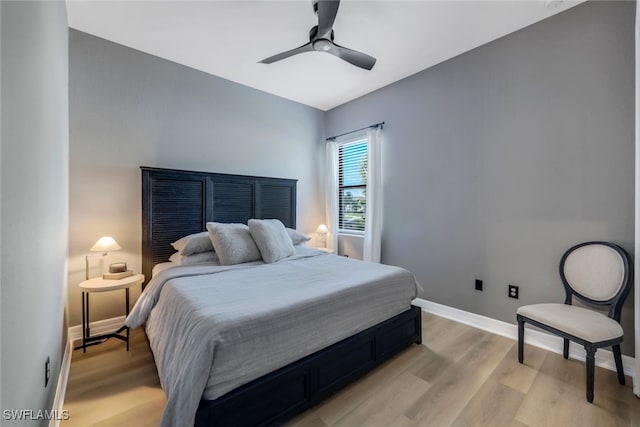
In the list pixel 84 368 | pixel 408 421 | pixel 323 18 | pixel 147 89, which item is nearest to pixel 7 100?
pixel 323 18

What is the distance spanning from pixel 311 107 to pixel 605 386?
4.54m

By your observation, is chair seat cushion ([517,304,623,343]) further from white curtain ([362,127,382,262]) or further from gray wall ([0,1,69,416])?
gray wall ([0,1,69,416])

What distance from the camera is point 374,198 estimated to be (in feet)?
11.9

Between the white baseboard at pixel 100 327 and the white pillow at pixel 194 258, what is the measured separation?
0.79 m

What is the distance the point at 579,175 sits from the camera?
2146mm

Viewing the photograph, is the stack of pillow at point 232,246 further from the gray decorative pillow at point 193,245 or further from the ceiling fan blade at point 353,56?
the ceiling fan blade at point 353,56

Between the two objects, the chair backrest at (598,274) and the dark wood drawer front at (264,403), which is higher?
the chair backrest at (598,274)

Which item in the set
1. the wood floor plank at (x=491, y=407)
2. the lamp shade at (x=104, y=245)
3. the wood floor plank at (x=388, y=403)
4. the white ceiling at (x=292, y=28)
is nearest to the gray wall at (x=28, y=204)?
the lamp shade at (x=104, y=245)

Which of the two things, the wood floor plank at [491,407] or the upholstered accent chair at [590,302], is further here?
the upholstered accent chair at [590,302]

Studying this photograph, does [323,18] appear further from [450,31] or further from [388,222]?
[388,222]

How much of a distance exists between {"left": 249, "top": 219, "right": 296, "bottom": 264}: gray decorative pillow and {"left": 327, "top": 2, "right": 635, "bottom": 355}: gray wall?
156cm

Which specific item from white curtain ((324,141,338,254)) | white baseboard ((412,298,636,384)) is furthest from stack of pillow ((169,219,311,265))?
white baseboard ((412,298,636,384))

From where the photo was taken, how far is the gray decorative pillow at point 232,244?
100 inches

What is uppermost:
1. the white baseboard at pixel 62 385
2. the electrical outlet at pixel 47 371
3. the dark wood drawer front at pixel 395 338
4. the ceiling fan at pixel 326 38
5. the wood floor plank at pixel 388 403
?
the ceiling fan at pixel 326 38
